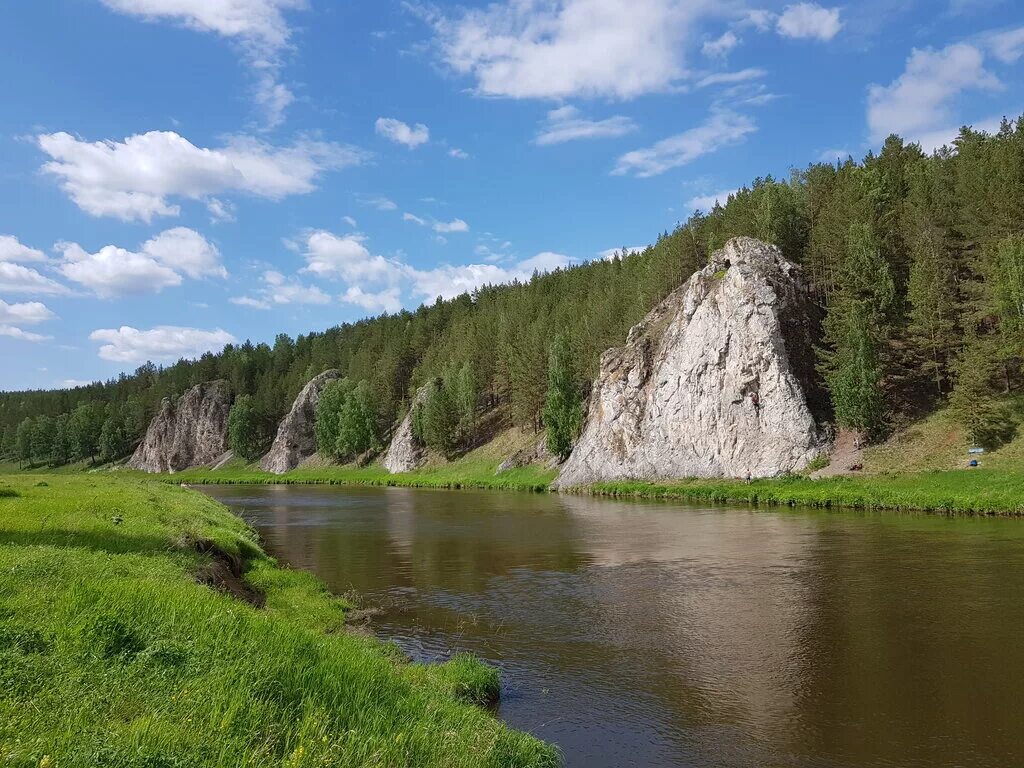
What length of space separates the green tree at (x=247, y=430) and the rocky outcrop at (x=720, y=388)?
107067 millimetres

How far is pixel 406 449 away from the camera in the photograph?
12106 centimetres

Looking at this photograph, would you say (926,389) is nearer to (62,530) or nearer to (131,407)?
(62,530)

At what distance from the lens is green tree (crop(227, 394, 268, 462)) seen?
160m

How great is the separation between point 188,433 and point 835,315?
165 metres

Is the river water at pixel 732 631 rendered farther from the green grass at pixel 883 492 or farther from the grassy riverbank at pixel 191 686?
the green grass at pixel 883 492

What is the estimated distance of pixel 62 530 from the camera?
1930 centimetres

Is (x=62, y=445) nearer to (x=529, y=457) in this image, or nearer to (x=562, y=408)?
(x=529, y=457)

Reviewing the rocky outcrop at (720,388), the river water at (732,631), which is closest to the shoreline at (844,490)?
the rocky outcrop at (720,388)

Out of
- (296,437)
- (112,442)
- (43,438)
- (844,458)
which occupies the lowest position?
(844,458)

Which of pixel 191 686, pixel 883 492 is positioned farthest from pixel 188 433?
pixel 191 686

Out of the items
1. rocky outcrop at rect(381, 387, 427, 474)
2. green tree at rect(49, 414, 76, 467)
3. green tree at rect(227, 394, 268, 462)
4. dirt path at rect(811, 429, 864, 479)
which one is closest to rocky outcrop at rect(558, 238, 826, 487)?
dirt path at rect(811, 429, 864, 479)

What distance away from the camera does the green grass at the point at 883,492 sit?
42.5 m

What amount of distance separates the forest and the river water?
24.1m

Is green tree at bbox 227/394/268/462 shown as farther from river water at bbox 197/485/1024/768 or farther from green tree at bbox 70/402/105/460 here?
river water at bbox 197/485/1024/768
